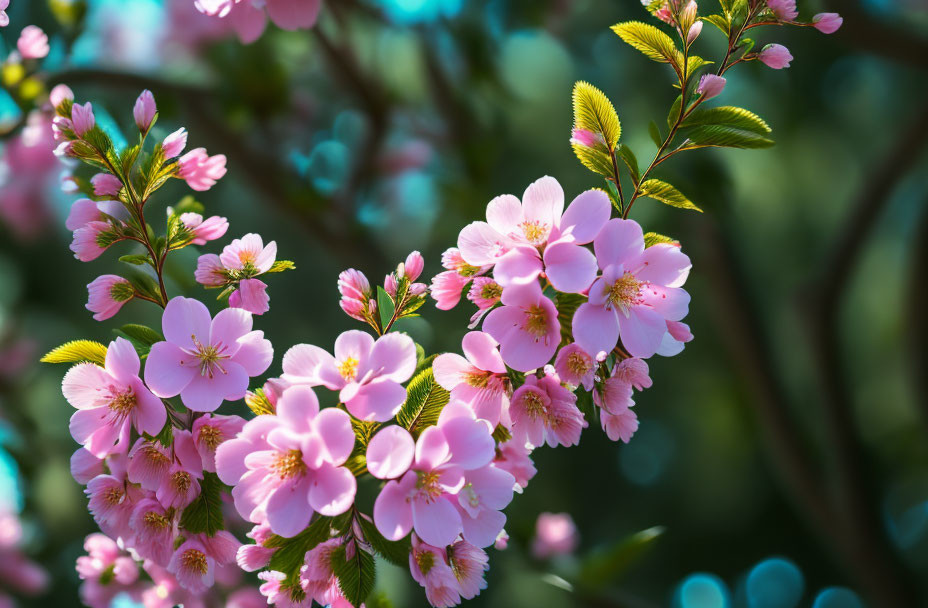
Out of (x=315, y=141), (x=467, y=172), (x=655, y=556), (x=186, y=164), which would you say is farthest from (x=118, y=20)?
(x=655, y=556)

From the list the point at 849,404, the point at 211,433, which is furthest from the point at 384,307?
the point at 849,404

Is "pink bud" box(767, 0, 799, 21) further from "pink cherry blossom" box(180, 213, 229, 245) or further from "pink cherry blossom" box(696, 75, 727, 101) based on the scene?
"pink cherry blossom" box(180, 213, 229, 245)

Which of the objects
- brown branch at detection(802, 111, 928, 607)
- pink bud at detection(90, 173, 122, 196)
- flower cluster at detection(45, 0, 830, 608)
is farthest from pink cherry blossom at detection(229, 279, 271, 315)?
brown branch at detection(802, 111, 928, 607)

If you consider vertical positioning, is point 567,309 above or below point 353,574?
above

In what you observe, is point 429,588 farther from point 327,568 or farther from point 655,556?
point 655,556

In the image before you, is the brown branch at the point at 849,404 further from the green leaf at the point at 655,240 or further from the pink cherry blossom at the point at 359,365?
the pink cherry blossom at the point at 359,365

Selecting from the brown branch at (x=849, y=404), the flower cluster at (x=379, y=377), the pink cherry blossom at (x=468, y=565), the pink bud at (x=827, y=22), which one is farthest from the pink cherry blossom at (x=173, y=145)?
the brown branch at (x=849, y=404)

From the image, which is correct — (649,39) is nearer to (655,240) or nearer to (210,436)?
(655,240)
